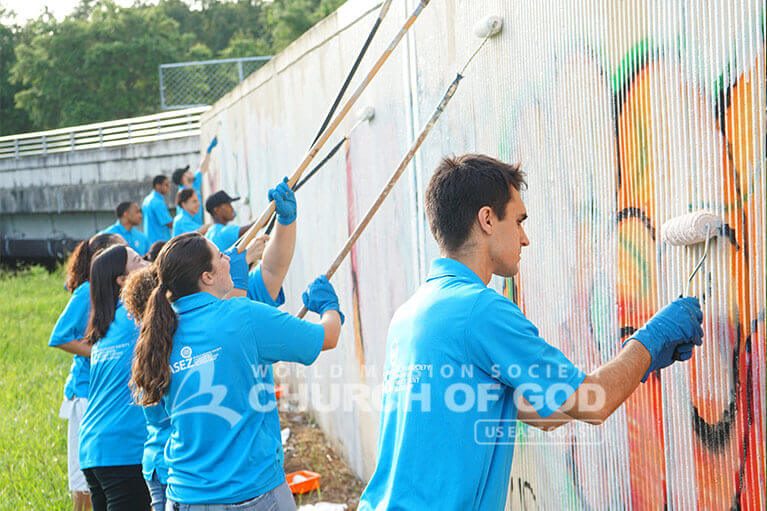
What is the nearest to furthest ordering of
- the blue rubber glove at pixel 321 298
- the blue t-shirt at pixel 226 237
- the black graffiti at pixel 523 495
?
the blue rubber glove at pixel 321 298 → the black graffiti at pixel 523 495 → the blue t-shirt at pixel 226 237

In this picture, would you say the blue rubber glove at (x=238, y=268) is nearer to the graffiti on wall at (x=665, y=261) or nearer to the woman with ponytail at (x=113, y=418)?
the woman with ponytail at (x=113, y=418)

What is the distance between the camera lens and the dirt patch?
222 inches

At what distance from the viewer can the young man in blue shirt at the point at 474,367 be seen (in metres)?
2.01

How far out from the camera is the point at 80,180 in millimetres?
19797

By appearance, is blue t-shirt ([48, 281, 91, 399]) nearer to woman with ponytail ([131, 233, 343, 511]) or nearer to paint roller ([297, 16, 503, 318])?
woman with ponytail ([131, 233, 343, 511])

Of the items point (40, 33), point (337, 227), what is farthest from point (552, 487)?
point (40, 33)

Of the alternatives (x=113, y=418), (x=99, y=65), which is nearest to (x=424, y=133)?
(x=113, y=418)

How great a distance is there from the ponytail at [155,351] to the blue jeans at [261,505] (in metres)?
0.42

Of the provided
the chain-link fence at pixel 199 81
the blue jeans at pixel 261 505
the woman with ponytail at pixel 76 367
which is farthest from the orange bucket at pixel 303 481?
the chain-link fence at pixel 199 81

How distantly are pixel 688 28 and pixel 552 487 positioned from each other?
6.44 ft

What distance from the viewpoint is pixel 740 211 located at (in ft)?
7.02

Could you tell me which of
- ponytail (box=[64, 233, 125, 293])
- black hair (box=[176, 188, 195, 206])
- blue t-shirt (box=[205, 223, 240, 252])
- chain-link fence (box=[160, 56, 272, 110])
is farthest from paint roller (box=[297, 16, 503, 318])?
chain-link fence (box=[160, 56, 272, 110])

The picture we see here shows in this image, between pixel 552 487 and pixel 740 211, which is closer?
pixel 740 211

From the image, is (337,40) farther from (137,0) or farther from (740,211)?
(137,0)
